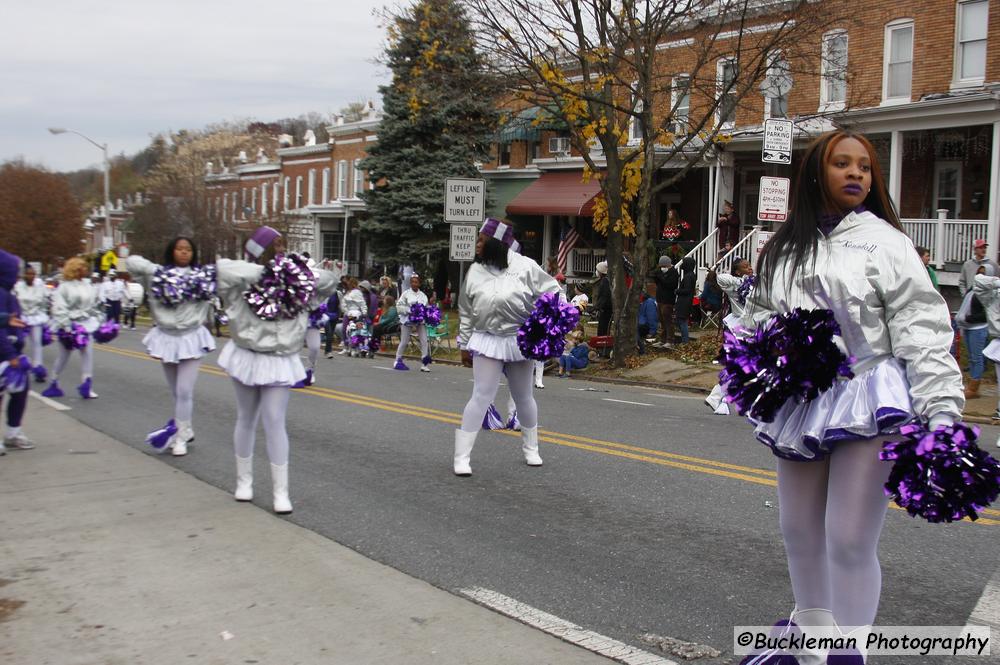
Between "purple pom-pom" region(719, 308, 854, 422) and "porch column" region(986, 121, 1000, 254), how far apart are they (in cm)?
1958

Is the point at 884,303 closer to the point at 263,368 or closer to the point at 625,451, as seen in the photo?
the point at 263,368

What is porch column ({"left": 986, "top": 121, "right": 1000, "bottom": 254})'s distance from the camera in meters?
20.7

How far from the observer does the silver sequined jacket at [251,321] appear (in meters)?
6.77

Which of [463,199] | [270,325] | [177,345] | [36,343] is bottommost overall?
[36,343]

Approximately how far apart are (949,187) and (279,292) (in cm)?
2144

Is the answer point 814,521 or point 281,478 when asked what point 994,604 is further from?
point 281,478

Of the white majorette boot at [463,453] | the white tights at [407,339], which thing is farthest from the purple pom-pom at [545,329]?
the white tights at [407,339]

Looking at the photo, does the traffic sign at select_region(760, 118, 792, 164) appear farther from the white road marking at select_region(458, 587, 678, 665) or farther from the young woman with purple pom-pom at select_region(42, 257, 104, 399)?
the white road marking at select_region(458, 587, 678, 665)

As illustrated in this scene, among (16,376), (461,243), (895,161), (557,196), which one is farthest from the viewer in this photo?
(557,196)

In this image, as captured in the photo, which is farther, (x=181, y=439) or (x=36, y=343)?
(x=36, y=343)

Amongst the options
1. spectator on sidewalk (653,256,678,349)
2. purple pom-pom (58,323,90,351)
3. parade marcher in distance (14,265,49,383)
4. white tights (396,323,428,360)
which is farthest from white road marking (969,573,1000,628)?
spectator on sidewalk (653,256,678,349)

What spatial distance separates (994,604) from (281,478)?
446cm

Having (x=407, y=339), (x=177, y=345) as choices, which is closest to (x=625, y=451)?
(x=177, y=345)

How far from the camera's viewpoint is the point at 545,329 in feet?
25.7
